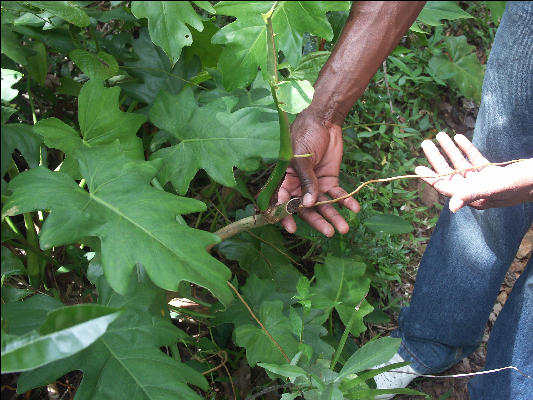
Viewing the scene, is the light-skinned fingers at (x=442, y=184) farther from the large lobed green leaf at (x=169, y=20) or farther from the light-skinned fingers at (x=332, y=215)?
the large lobed green leaf at (x=169, y=20)

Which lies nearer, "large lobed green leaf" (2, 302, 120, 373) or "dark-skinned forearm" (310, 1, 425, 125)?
"large lobed green leaf" (2, 302, 120, 373)

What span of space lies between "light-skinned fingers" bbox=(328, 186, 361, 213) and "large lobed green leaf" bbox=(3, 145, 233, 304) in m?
0.52

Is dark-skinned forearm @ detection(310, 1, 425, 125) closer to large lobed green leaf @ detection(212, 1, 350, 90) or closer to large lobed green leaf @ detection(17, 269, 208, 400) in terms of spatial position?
large lobed green leaf @ detection(212, 1, 350, 90)

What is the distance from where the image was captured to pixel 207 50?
5.45 ft

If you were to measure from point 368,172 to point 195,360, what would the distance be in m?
1.09

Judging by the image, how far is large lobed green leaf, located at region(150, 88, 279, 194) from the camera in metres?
1.38

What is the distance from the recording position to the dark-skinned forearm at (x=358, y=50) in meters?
1.29

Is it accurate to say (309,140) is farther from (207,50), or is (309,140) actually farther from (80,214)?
(80,214)

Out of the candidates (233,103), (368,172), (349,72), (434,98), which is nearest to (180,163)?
(233,103)

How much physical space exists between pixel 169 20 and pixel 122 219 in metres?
0.40

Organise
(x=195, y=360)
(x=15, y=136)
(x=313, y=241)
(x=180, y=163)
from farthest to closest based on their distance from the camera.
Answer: (x=313, y=241) → (x=195, y=360) → (x=180, y=163) → (x=15, y=136)

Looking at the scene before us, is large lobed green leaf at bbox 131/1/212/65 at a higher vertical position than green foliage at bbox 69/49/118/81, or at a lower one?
higher

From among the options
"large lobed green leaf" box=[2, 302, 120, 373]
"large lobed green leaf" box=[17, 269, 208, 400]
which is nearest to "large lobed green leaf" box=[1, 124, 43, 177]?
"large lobed green leaf" box=[17, 269, 208, 400]

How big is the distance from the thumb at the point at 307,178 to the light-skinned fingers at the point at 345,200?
110 mm
